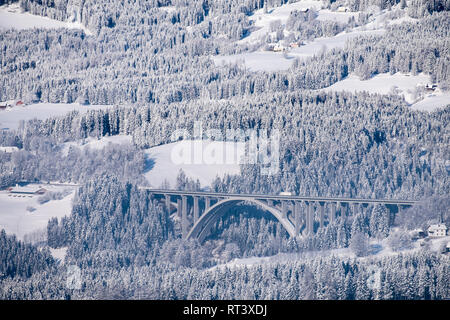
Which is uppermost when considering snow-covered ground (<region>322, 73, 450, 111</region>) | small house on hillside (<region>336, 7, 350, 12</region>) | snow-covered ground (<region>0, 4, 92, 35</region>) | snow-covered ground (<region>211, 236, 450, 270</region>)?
small house on hillside (<region>336, 7, 350, 12</region>)

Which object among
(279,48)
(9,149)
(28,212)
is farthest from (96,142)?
(279,48)

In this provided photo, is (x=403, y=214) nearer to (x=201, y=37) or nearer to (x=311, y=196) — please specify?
(x=311, y=196)

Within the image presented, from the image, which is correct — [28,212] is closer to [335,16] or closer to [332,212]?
[332,212]

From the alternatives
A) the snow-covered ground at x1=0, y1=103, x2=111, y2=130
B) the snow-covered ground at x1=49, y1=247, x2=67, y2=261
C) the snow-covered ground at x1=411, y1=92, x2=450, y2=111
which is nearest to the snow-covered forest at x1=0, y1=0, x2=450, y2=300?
the snow-covered ground at x1=49, y1=247, x2=67, y2=261

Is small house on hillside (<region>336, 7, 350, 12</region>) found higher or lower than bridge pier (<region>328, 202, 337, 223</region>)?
higher

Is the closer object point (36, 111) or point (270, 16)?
point (36, 111)

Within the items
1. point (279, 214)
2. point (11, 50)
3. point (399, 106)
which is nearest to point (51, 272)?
point (279, 214)

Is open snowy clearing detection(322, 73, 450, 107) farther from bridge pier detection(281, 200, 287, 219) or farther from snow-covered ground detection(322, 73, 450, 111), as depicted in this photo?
bridge pier detection(281, 200, 287, 219)
